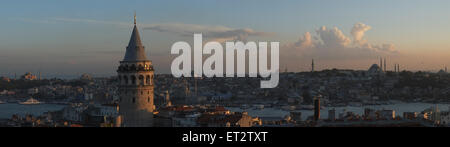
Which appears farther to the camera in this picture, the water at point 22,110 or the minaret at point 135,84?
the water at point 22,110

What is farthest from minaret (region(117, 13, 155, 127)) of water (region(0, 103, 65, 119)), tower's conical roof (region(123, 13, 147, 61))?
water (region(0, 103, 65, 119))

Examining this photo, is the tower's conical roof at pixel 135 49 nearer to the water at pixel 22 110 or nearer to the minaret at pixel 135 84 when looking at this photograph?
the minaret at pixel 135 84

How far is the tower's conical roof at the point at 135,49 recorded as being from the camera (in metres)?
9.96

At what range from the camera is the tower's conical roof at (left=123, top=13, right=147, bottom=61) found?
9961 millimetres

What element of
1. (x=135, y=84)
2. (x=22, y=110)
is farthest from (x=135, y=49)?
(x=22, y=110)

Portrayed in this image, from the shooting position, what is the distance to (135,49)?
32.7 ft

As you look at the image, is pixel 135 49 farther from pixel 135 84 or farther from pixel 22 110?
pixel 22 110

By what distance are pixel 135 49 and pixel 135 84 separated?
2.03 feet

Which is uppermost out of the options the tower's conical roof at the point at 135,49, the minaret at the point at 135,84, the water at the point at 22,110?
the tower's conical roof at the point at 135,49

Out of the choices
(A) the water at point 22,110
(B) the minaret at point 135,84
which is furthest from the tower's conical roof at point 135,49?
(A) the water at point 22,110
